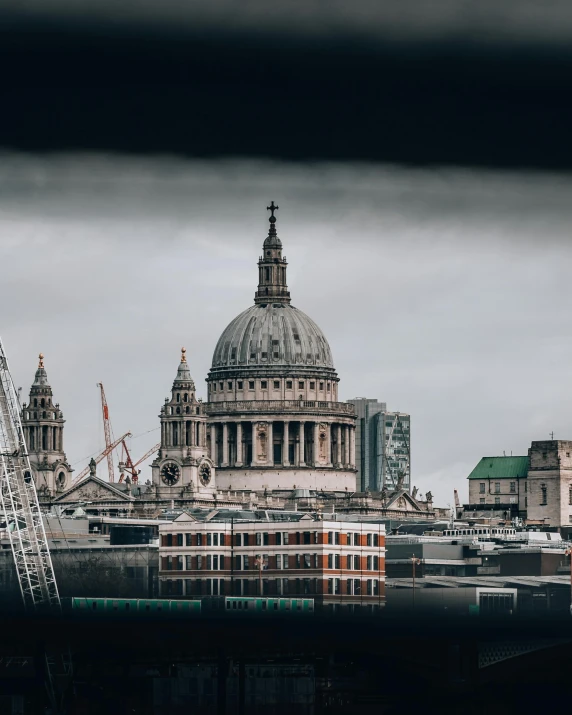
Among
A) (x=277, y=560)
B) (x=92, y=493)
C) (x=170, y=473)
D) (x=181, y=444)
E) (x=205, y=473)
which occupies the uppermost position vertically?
(x=181, y=444)

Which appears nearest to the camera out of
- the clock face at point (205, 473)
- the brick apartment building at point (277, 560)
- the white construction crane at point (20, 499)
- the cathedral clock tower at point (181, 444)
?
the white construction crane at point (20, 499)

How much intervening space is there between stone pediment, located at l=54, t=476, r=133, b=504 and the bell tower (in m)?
0.81

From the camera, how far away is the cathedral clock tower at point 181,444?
600ft

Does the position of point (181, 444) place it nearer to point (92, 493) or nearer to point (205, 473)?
point (205, 473)

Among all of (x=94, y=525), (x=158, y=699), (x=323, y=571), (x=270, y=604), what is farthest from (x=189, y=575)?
(x=158, y=699)

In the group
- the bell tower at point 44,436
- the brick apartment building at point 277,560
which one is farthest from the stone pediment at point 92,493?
the brick apartment building at point 277,560

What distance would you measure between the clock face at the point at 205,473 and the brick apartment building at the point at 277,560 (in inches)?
1644

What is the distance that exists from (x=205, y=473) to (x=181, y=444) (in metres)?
3.02

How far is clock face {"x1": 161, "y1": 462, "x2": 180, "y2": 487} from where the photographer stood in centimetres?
18412

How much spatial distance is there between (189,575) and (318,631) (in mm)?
71896

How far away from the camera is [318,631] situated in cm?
6906

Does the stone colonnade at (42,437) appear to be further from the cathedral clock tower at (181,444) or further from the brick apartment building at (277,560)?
the brick apartment building at (277,560)

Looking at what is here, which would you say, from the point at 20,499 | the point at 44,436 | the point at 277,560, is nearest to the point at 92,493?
the point at 44,436

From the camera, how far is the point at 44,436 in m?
184
